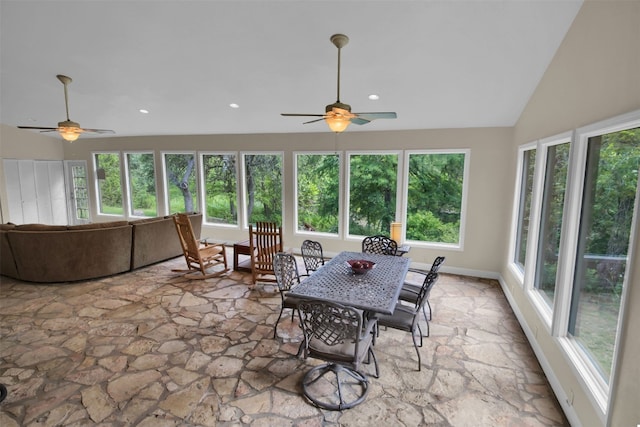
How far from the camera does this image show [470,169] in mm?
5270

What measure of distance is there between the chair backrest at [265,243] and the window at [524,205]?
3427mm

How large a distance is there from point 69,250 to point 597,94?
661 centimetres

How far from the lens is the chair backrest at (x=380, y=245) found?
14.6 ft

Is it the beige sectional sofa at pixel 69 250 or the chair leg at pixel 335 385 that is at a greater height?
the beige sectional sofa at pixel 69 250

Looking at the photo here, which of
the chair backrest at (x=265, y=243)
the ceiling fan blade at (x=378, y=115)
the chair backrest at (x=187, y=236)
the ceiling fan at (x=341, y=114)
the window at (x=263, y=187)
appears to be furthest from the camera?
the window at (x=263, y=187)

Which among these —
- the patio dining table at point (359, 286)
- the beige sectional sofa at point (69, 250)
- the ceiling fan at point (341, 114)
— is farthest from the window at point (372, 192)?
the beige sectional sofa at point (69, 250)

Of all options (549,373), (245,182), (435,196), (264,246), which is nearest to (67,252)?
(264,246)

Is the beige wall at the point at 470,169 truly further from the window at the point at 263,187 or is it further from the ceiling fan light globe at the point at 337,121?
the ceiling fan light globe at the point at 337,121

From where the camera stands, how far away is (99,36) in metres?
3.55

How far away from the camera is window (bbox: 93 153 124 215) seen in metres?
8.36

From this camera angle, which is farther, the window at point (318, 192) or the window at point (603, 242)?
the window at point (318, 192)

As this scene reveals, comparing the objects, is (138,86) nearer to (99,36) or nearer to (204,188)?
(99,36)

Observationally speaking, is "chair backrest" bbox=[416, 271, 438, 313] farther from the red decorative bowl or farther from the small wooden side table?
the small wooden side table

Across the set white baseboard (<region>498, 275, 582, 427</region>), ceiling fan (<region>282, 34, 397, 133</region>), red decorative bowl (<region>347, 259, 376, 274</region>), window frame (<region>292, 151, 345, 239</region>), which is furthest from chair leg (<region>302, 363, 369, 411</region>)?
window frame (<region>292, 151, 345, 239</region>)
